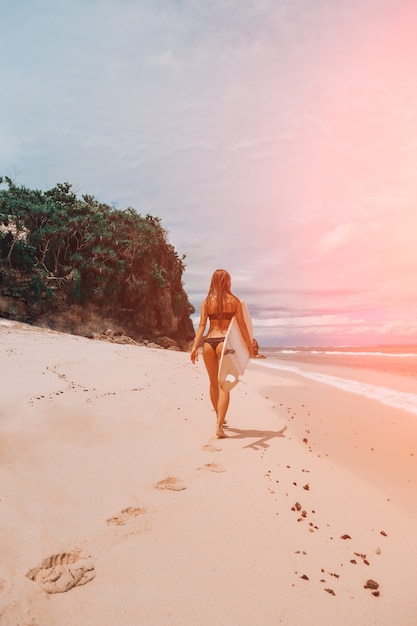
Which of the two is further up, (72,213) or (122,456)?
(72,213)

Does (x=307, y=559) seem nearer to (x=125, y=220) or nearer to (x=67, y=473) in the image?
(x=67, y=473)

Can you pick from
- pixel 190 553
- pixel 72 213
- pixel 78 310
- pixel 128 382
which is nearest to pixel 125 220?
pixel 72 213

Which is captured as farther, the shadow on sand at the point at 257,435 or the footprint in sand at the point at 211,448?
the shadow on sand at the point at 257,435

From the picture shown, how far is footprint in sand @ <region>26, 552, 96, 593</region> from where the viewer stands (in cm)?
200

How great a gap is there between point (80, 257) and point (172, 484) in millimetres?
26787

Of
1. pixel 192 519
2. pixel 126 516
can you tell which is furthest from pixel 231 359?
pixel 126 516

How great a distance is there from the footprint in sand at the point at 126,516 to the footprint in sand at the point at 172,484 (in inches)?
17.7

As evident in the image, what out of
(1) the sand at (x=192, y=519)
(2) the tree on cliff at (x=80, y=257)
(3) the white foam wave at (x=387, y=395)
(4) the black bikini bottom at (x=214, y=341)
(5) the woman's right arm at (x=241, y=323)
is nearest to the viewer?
(1) the sand at (x=192, y=519)

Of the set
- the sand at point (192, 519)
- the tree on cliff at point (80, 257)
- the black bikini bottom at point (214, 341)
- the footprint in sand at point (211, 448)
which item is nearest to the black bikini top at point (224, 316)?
the black bikini bottom at point (214, 341)

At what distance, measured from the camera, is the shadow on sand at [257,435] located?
4.82 meters

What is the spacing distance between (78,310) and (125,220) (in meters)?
9.56

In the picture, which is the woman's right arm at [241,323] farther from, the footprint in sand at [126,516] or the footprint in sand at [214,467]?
the footprint in sand at [126,516]

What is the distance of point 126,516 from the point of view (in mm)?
2754

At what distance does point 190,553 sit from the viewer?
2.37 metres
